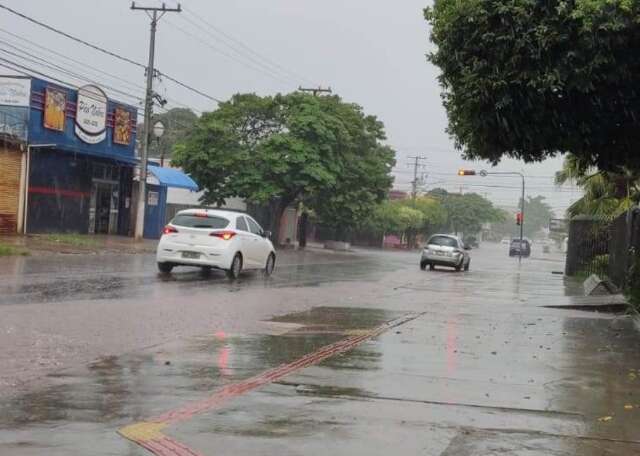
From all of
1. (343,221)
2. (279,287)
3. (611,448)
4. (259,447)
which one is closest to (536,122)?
(611,448)

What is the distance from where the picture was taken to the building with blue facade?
95.6 feet

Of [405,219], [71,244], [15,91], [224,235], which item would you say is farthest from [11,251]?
[405,219]

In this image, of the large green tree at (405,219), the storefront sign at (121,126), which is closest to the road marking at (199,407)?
the storefront sign at (121,126)

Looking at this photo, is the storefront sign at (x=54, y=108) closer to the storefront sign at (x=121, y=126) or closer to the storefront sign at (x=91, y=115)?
the storefront sign at (x=91, y=115)

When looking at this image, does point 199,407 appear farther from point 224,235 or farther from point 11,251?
point 11,251

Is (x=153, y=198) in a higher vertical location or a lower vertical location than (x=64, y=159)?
lower

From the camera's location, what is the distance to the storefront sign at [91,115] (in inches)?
1260

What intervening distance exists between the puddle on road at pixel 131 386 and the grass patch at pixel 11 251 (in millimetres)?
13295

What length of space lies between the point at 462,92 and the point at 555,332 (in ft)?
13.9

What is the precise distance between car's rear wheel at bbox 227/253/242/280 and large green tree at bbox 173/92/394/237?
1858 cm

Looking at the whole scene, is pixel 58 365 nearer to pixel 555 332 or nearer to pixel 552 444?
pixel 552 444

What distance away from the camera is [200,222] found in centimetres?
1950

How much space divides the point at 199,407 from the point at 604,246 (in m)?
23.6

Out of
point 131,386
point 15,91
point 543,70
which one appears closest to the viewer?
point 131,386
